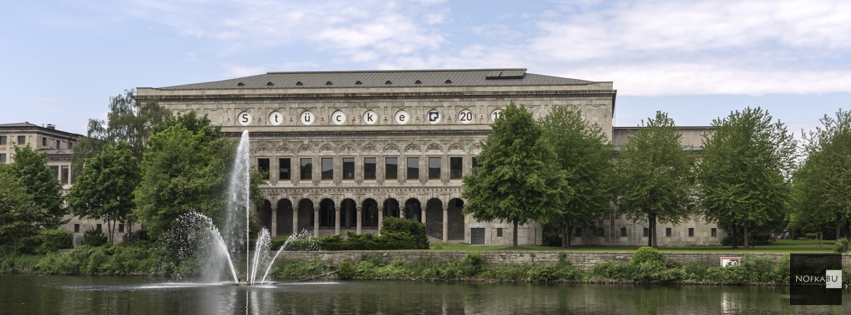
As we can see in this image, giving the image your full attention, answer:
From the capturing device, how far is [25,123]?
99.0m

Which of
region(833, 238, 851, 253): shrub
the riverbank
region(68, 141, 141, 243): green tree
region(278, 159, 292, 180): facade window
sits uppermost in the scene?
region(278, 159, 292, 180): facade window

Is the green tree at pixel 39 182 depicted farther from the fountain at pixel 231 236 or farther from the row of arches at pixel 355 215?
the row of arches at pixel 355 215

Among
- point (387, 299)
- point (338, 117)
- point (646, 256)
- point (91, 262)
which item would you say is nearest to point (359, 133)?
point (338, 117)

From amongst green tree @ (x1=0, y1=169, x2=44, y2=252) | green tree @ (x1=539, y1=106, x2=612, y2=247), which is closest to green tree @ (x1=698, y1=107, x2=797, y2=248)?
green tree @ (x1=539, y1=106, x2=612, y2=247)

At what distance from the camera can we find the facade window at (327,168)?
76.6m

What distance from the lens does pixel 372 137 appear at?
76000mm

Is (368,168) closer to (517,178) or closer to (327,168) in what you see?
(327,168)

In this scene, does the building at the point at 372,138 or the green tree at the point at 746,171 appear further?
the building at the point at 372,138

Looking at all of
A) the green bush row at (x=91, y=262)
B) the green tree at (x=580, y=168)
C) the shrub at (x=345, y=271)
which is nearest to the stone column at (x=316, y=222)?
the green bush row at (x=91, y=262)

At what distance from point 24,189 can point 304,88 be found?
1071 inches

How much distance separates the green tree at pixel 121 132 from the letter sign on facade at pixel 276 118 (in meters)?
10.8

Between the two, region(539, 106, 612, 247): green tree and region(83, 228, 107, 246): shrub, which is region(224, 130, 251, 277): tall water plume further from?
region(539, 106, 612, 247): green tree

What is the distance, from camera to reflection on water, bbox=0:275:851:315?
1259 inches

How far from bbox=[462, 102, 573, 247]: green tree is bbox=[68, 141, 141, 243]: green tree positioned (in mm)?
26180
